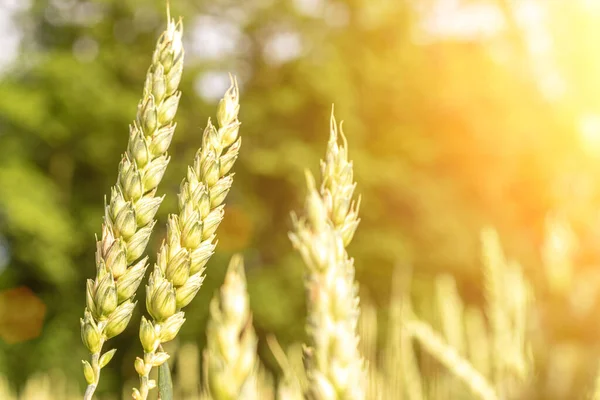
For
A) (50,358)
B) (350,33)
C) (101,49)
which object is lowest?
(50,358)

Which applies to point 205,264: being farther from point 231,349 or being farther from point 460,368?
point 460,368

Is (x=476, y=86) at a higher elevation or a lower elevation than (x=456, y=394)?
higher

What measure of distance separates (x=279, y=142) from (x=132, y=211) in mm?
19244

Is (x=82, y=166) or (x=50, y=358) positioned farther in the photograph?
(x=82, y=166)

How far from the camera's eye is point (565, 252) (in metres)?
1.39

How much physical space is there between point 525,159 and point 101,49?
11.6 m

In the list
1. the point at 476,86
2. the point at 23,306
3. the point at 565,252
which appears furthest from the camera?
the point at 476,86

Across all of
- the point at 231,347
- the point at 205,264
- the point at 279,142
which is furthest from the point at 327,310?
the point at 279,142

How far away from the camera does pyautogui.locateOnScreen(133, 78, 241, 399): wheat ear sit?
48 centimetres

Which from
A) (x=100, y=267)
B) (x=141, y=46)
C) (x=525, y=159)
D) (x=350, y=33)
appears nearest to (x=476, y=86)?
(x=525, y=159)

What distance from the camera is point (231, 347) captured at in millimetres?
344

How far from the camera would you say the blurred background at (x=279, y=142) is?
699 inches

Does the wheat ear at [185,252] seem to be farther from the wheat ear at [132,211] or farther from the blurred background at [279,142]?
the blurred background at [279,142]

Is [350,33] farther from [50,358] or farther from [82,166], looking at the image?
[50,358]
